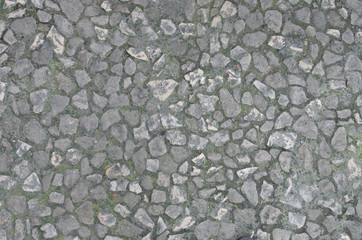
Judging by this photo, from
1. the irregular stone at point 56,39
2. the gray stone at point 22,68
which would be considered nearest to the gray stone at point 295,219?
the irregular stone at point 56,39

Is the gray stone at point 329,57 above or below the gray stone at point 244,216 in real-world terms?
above

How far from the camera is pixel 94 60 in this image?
306cm

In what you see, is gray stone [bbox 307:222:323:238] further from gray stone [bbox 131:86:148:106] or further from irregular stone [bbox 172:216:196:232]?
gray stone [bbox 131:86:148:106]

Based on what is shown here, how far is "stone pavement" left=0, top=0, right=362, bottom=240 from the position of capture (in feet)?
9.92

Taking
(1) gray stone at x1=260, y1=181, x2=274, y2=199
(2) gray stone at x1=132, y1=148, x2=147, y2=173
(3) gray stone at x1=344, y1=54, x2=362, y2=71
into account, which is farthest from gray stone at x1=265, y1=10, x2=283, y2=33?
(2) gray stone at x1=132, y1=148, x2=147, y2=173

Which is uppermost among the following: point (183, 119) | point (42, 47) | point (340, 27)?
point (340, 27)

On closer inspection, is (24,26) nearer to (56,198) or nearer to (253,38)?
(56,198)

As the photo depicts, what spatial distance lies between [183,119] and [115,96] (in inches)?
25.4

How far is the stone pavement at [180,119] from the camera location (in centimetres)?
302

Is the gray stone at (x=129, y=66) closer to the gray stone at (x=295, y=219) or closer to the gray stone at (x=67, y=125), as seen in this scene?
the gray stone at (x=67, y=125)

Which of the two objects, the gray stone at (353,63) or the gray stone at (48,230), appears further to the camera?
the gray stone at (353,63)

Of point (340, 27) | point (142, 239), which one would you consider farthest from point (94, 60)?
point (340, 27)

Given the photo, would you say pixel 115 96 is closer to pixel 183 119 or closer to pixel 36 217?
pixel 183 119

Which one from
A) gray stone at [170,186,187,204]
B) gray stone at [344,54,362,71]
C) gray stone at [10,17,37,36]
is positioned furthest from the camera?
gray stone at [344,54,362,71]
